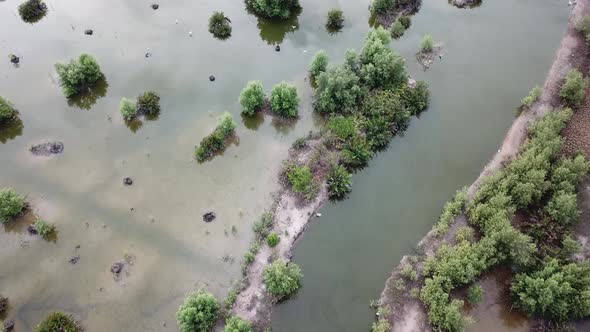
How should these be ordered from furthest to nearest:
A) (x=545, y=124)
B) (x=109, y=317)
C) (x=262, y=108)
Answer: (x=262, y=108) → (x=545, y=124) → (x=109, y=317)

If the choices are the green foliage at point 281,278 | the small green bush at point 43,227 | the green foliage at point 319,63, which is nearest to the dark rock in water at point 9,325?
the small green bush at point 43,227

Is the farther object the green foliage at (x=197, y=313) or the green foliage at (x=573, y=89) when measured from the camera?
the green foliage at (x=573, y=89)

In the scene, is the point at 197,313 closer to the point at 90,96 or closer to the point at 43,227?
the point at 43,227

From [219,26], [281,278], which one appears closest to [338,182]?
[281,278]

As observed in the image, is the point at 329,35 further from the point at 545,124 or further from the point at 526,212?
the point at 526,212

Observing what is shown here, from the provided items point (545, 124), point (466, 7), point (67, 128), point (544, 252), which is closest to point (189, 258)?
point (67, 128)

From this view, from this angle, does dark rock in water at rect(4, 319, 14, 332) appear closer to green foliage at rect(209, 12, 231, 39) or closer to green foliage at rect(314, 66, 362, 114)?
green foliage at rect(314, 66, 362, 114)

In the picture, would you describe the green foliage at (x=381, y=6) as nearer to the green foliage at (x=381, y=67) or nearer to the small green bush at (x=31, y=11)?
the green foliage at (x=381, y=67)

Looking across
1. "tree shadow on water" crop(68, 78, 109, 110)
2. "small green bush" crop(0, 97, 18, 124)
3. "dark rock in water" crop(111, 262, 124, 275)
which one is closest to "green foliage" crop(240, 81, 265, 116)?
"tree shadow on water" crop(68, 78, 109, 110)
